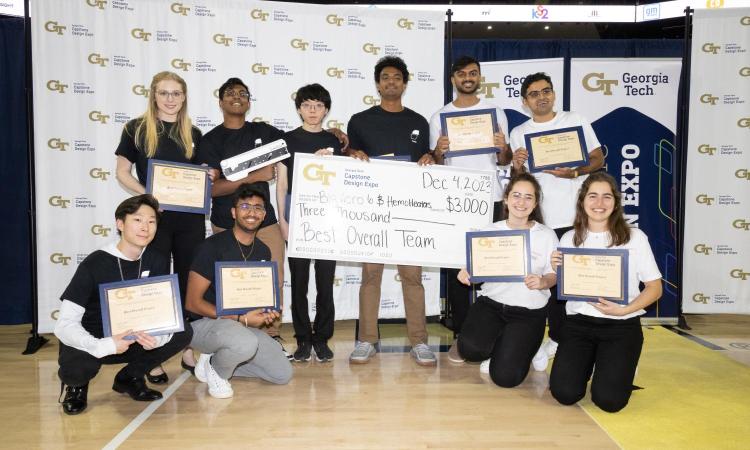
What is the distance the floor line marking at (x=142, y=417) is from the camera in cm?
261

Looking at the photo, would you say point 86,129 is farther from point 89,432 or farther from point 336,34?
point 89,432

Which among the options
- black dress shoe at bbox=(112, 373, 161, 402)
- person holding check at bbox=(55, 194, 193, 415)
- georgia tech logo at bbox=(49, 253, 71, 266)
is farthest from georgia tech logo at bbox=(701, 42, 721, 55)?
georgia tech logo at bbox=(49, 253, 71, 266)

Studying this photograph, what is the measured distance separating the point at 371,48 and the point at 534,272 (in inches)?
110

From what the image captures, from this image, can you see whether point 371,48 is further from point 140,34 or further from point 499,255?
point 499,255

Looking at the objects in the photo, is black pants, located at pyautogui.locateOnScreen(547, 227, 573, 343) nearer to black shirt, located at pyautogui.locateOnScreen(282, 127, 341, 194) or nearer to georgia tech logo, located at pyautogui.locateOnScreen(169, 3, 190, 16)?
black shirt, located at pyautogui.locateOnScreen(282, 127, 341, 194)

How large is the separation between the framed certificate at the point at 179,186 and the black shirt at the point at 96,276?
18.6 inches

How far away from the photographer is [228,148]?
377cm

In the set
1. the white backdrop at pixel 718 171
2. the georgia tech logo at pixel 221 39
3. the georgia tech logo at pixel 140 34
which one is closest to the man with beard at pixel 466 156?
the georgia tech logo at pixel 221 39

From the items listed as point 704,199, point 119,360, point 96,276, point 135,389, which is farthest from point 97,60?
point 704,199

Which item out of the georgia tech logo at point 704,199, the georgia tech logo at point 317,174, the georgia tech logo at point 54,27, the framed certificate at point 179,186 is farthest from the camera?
the georgia tech logo at point 704,199

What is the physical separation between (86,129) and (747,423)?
523 cm

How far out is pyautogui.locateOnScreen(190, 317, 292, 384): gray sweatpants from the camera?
320 centimetres

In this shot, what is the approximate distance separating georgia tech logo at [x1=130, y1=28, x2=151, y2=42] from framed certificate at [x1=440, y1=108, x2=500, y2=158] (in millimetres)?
2852

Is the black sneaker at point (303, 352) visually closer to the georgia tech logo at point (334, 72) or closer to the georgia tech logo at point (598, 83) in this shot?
the georgia tech logo at point (334, 72)
